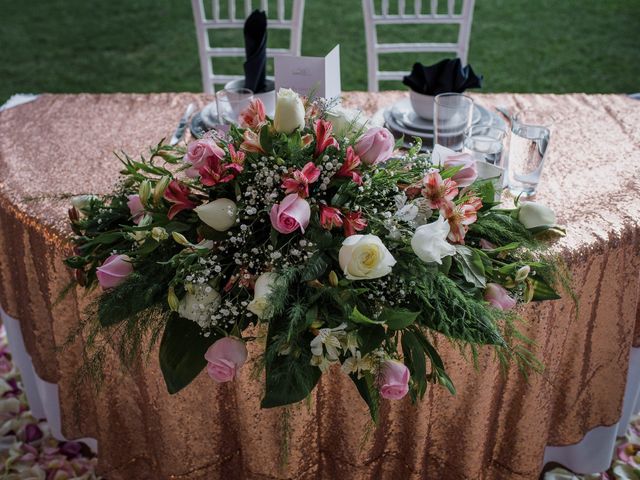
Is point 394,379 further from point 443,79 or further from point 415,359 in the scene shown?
point 443,79

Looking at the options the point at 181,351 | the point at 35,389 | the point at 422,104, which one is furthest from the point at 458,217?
the point at 35,389

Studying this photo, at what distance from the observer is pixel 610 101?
1962 mm

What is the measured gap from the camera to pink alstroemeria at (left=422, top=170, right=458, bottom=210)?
3.70 feet

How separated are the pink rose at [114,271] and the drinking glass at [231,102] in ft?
1.77

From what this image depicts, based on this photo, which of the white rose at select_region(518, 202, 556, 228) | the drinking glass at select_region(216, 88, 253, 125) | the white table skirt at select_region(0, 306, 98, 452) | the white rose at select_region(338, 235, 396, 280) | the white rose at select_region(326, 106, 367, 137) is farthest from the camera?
the white table skirt at select_region(0, 306, 98, 452)

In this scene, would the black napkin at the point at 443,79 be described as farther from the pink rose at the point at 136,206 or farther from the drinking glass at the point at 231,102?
the pink rose at the point at 136,206

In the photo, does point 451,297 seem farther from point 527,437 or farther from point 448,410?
point 527,437

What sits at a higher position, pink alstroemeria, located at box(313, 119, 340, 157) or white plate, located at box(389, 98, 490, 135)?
pink alstroemeria, located at box(313, 119, 340, 157)

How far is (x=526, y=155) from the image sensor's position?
149 cm

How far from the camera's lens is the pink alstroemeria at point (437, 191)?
3.70 feet

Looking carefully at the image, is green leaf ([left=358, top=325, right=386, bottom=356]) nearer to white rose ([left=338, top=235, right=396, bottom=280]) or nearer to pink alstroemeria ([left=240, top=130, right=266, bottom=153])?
white rose ([left=338, top=235, right=396, bottom=280])

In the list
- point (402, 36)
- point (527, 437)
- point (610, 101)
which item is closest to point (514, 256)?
point (527, 437)

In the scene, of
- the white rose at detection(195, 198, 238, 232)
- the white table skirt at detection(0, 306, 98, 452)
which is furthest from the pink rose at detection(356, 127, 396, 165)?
the white table skirt at detection(0, 306, 98, 452)

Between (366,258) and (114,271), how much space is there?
1.40 ft
